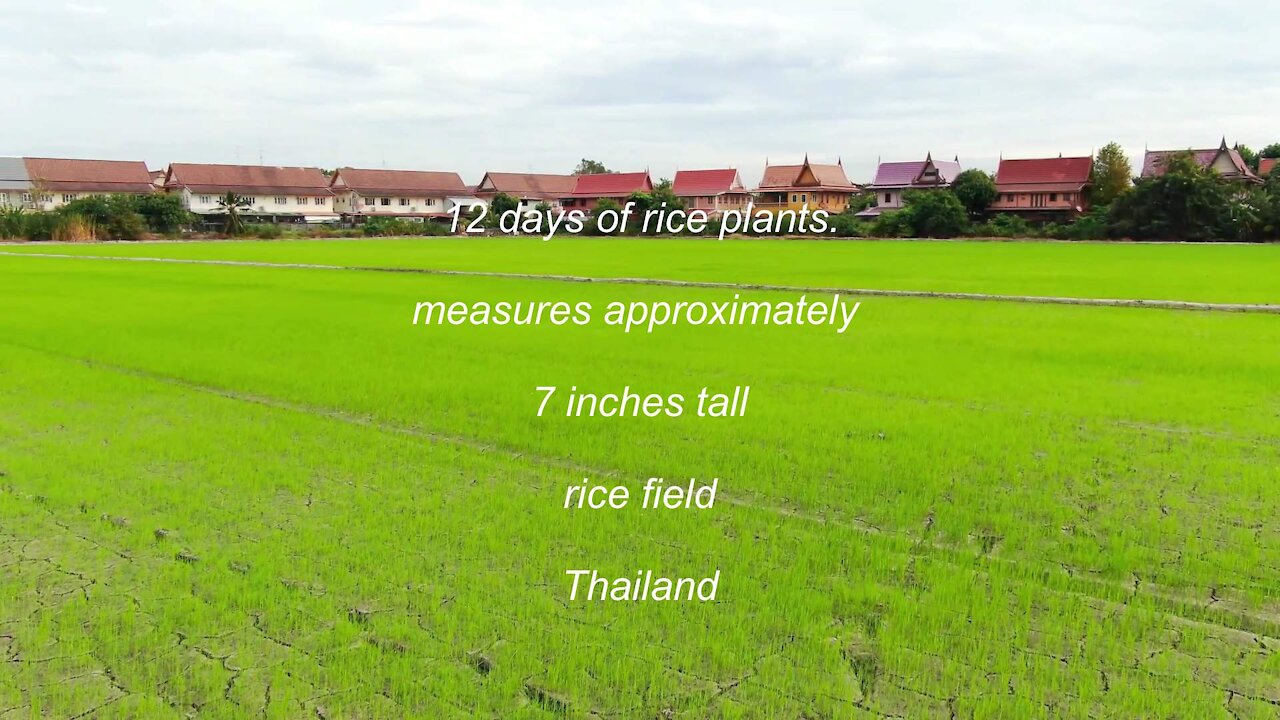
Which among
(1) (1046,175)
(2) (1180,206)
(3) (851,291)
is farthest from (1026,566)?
(1) (1046,175)

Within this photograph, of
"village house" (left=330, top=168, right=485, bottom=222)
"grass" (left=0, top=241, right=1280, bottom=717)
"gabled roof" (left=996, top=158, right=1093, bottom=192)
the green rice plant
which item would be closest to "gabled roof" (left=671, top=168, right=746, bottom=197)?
"village house" (left=330, top=168, right=485, bottom=222)

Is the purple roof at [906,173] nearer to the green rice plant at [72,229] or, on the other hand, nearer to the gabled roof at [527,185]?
the gabled roof at [527,185]

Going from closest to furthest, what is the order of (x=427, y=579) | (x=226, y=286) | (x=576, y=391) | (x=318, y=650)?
(x=318, y=650), (x=427, y=579), (x=576, y=391), (x=226, y=286)

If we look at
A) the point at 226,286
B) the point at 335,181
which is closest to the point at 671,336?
the point at 226,286

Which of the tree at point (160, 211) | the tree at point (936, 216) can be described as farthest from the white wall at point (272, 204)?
the tree at point (936, 216)

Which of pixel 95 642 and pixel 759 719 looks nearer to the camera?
pixel 759 719

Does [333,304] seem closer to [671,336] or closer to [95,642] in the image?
[671,336]
